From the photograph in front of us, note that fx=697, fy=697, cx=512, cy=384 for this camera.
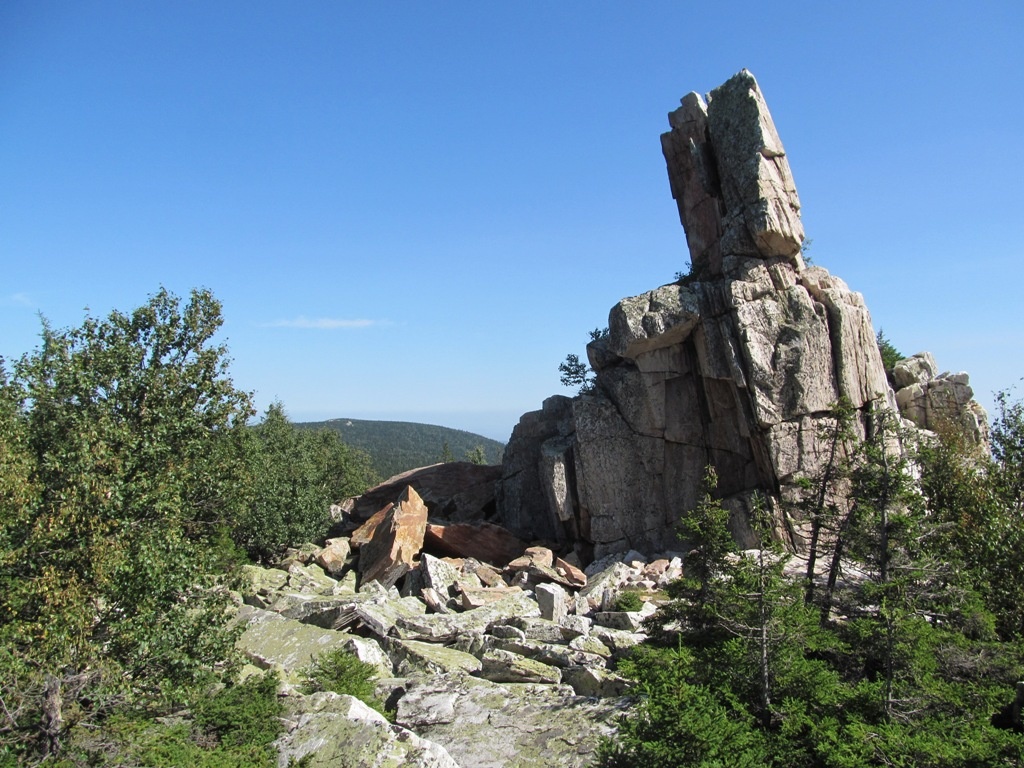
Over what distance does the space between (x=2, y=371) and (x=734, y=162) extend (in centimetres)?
3279

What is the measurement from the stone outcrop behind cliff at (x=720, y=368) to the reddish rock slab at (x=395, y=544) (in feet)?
24.6

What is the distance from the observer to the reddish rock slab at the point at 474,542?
34.3m

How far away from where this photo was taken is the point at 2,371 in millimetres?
24453

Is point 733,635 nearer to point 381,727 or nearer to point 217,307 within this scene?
point 381,727

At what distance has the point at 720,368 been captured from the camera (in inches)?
1314

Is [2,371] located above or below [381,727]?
above

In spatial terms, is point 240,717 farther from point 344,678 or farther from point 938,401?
point 938,401

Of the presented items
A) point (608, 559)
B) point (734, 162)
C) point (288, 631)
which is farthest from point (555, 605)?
point (734, 162)

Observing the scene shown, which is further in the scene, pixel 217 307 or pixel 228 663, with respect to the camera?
pixel 217 307

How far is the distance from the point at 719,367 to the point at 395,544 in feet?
56.6

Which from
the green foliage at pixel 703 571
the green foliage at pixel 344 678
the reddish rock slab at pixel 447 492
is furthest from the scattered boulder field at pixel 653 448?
the green foliage at pixel 703 571

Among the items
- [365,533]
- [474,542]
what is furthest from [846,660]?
[365,533]

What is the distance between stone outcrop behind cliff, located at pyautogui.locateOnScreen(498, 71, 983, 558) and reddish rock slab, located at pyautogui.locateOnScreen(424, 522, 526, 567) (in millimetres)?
3141

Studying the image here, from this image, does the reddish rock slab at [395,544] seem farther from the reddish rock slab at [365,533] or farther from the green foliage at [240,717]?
the green foliage at [240,717]
